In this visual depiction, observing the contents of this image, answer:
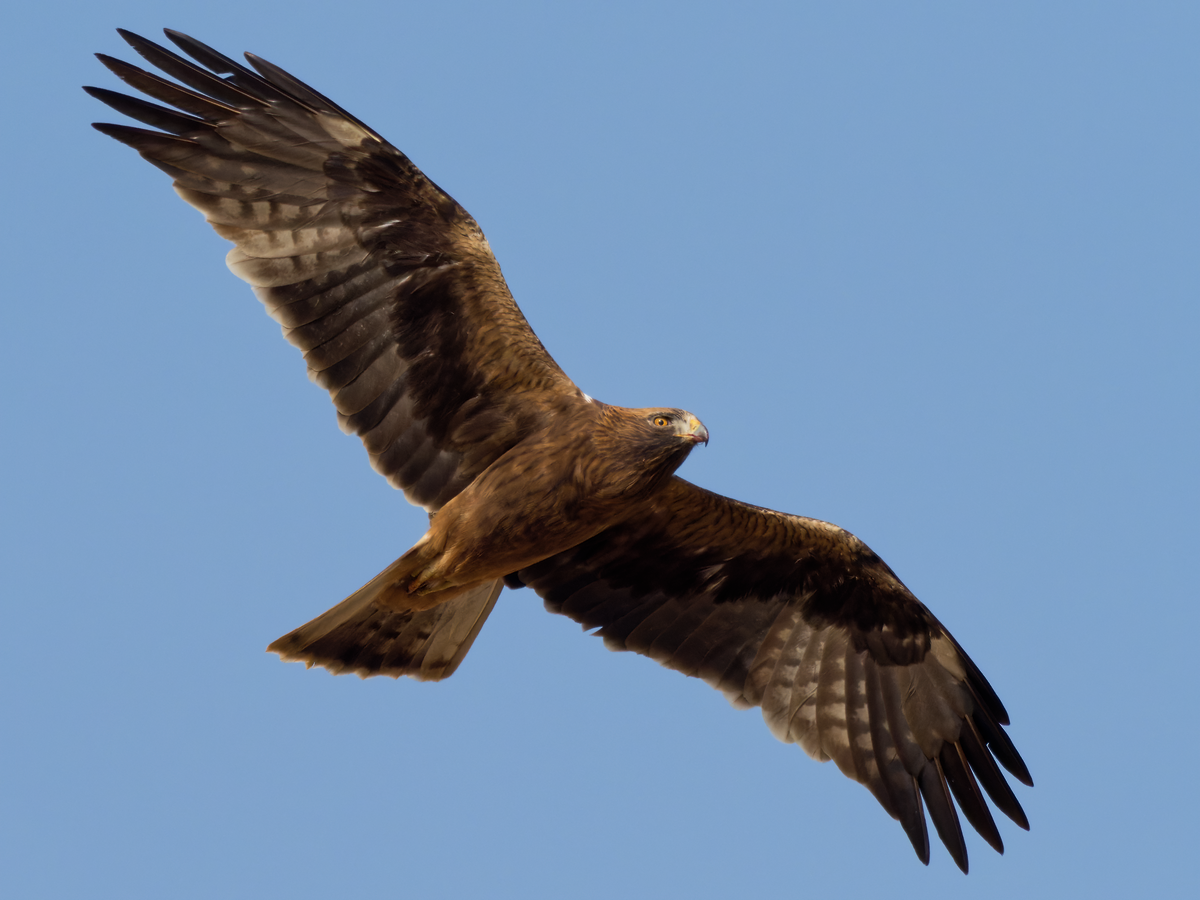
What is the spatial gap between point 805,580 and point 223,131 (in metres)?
4.83

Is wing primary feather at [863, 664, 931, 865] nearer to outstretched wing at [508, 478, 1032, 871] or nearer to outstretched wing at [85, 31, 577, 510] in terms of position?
outstretched wing at [508, 478, 1032, 871]

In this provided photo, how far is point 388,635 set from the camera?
9938 mm

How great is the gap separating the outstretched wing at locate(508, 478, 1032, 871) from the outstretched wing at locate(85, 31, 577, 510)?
138cm

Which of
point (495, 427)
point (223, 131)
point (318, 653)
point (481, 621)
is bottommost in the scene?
point (318, 653)

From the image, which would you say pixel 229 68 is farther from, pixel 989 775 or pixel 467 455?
pixel 989 775

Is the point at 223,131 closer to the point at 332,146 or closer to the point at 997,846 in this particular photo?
the point at 332,146

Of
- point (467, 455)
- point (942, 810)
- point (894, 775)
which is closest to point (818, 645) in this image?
point (894, 775)

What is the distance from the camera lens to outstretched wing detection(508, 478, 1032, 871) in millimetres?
10477

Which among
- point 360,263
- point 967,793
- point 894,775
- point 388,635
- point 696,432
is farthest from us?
point 894,775

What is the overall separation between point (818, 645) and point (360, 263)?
13.5ft

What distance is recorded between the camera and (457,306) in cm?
959

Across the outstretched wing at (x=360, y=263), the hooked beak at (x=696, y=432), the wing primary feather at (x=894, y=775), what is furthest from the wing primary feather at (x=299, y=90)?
the wing primary feather at (x=894, y=775)

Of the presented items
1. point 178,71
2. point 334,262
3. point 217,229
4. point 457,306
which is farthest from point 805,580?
point 178,71

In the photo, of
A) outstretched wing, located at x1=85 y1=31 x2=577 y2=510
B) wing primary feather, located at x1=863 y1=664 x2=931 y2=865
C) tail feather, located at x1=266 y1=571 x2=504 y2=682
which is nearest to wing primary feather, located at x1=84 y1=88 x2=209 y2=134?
outstretched wing, located at x1=85 y1=31 x2=577 y2=510
